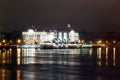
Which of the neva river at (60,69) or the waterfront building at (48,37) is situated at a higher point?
the waterfront building at (48,37)

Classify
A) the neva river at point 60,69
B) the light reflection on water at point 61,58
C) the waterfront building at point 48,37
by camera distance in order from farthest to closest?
the waterfront building at point 48,37
the light reflection on water at point 61,58
the neva river at point 60,69

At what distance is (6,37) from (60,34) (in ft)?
74.6

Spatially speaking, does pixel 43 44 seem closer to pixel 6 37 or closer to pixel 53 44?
pixel 53 44

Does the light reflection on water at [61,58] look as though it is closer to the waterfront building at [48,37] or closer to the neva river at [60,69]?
the neva river at [60,69]

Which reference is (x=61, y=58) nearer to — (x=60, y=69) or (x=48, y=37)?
(x=60, y=69)

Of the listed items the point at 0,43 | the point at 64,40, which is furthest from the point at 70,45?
the point at 0,43

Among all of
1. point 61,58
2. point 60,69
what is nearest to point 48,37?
point 61,58

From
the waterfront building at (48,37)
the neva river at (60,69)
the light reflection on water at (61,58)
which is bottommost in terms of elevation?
the light reflection on water at (61,58)

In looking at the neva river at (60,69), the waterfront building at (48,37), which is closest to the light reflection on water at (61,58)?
the neva river at (60,69)

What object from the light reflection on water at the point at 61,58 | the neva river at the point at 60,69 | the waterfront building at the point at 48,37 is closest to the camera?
the neva river at the point at 60,69

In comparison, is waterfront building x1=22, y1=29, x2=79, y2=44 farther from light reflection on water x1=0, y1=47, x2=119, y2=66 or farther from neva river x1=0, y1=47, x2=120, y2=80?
neva river x1=0, y1=47, x2=120, y2=80

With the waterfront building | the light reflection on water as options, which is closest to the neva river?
the light reflection on water

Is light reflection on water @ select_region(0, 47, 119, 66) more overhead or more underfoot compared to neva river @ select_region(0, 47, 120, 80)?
more underfoot

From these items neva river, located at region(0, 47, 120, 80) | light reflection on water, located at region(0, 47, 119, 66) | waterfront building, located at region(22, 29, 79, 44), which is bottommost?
light reflection on water, located at region(0, 47, 119, 66)
